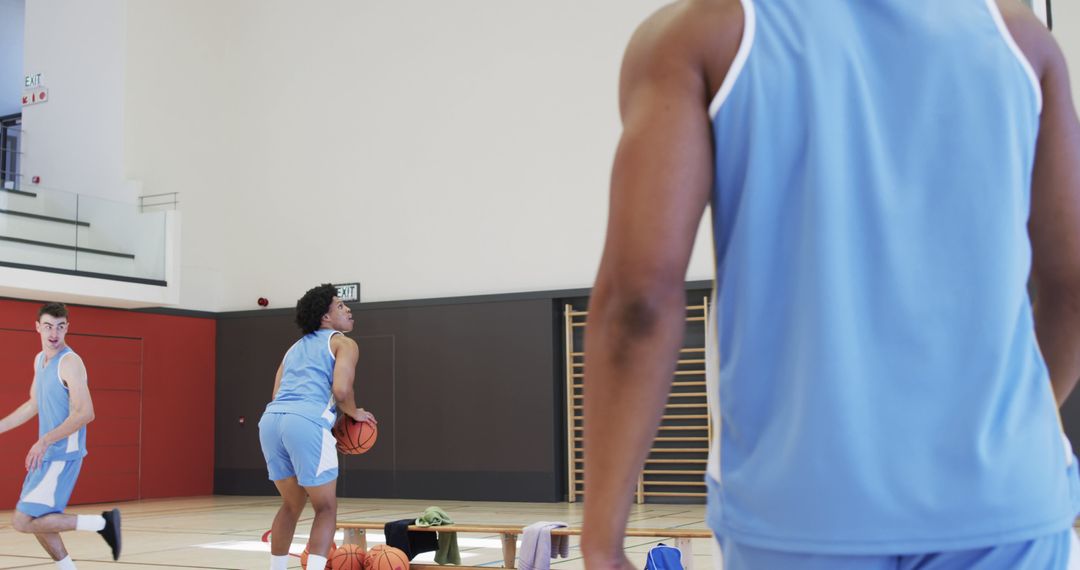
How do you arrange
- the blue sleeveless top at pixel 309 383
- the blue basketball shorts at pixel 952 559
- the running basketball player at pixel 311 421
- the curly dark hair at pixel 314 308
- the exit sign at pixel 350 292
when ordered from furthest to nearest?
the exit sign at pixel 350 292, the curly dark hair at pixel 314 308, the blue sleeveless top at pixel 309 383, the running basketball player at pixel 311 421, the blue basketball shorts at pixel 952 559

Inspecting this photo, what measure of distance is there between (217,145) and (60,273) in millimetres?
3594

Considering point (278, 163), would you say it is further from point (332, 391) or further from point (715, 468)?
point (715, 468)

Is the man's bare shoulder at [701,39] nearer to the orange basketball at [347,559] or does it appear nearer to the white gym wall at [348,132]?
the orange basketball at [347,559]

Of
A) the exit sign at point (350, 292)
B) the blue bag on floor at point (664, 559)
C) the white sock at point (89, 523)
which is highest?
the exit sign at point (350, 292)

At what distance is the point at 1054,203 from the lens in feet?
3.86

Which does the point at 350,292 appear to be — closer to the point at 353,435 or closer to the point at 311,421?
the point at 353,435

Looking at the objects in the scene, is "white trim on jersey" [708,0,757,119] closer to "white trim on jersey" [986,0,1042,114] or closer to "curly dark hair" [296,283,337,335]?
"white trim on jersey" [986,0,1042,114]

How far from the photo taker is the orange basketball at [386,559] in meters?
5.63

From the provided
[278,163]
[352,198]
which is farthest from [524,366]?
[278,163]

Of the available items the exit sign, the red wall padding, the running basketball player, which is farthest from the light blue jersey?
the exit sign

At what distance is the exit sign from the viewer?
13.6m

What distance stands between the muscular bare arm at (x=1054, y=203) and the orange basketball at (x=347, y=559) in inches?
197

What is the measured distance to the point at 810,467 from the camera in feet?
3.27

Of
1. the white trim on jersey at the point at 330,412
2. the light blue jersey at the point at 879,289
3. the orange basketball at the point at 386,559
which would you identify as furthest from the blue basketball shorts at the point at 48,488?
the light blue jersey at the point at 879,289
